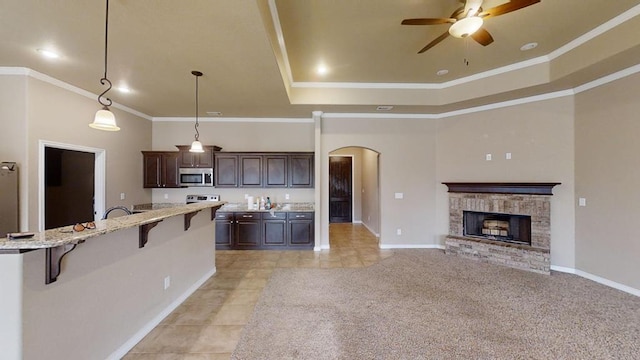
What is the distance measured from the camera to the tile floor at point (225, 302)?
2.27 metres

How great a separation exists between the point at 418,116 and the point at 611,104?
110 inches

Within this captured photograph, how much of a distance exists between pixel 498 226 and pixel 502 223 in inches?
3.6

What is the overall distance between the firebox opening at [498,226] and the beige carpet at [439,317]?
85 centimetres

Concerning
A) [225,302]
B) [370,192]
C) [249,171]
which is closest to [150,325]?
[225,302]

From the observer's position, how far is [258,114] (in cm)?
561

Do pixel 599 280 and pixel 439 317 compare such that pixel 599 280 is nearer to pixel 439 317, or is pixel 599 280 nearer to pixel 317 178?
pixel 439 317

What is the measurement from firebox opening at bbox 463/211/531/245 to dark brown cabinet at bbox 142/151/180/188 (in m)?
6.06

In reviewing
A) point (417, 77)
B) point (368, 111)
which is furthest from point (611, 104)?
point (368, 111)

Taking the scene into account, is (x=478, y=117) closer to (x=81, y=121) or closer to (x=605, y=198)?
(x=605, y=198)

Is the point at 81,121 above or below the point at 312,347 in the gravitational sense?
above

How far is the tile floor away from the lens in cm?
227

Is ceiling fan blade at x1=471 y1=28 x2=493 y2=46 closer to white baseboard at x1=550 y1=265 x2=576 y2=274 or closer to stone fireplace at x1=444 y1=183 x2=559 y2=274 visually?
stone fireplace at x1=444 y1=183 x2=559 y2=274

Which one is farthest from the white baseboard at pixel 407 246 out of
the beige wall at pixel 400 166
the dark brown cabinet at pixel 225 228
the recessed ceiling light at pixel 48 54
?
the recessed ceiling light at pixel 48 54

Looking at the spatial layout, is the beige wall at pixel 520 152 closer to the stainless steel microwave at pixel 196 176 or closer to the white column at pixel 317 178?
the white column at pixel 317 178
